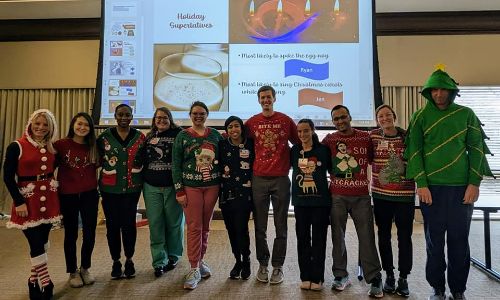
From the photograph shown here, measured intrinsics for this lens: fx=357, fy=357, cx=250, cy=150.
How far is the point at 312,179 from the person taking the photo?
211 centimetres

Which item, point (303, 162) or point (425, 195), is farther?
point (303, 162)

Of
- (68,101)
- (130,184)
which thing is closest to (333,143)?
(130,184)

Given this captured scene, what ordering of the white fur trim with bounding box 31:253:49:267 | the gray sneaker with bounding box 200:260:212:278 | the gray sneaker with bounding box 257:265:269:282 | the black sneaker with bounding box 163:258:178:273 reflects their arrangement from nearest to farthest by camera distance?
the white fur trim with bounding box 31:253:49:267
the gray sneaker with bounding box 257:265:269:282
the gray sneaker with bounding box 200:260:212:278
the black sneaker with bounding box 163:258:178:273

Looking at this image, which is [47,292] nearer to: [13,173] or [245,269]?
[13,173]

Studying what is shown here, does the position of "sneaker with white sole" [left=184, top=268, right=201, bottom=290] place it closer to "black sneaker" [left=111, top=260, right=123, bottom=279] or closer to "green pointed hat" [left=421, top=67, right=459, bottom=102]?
"black sneaker" [left=111, top=260, right=123, bottom=279]

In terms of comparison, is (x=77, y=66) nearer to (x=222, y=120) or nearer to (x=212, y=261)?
(x=222, y=120)

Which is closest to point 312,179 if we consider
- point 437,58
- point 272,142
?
point 272,142

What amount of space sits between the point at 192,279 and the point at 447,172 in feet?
5.19

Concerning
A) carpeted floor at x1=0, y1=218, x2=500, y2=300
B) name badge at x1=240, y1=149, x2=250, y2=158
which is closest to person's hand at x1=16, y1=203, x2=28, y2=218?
carpeted floor at x1=0, y1=218, x2=500, y2=300

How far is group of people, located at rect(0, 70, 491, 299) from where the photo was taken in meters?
1.90

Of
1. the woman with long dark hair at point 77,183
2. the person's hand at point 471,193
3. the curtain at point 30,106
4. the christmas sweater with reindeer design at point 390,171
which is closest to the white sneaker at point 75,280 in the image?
the woman with long dark hair at point 77,183

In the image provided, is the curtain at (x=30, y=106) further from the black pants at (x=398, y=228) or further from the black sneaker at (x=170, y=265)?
the black pants at (x=398, y=228)

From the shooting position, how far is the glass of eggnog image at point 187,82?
2910 mm

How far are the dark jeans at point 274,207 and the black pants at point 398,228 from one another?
1.78 feet
